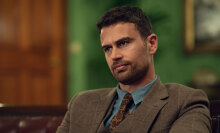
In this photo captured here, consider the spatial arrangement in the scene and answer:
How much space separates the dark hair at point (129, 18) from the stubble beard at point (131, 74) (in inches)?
6.3

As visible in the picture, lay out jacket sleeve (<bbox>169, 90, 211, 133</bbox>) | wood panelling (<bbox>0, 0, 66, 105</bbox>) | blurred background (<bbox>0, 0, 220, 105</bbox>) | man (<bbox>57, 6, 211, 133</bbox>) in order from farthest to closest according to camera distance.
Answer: wood panelling (<bbox>0, 0, 66, 105</bbox>) < blurred background (<bbox>0, 0, 220, 105</bbox>) < man (<bbox>57, 6, 211, 133</bbox>) < jacket sleeve (<bbox>169, 90, 211, 133</bbox>)

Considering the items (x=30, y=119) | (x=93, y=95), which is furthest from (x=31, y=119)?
(x=93, y=95)

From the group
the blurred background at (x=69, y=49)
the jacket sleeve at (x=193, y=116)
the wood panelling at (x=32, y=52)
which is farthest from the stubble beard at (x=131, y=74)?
the wood panelling at (x=32, y=52)

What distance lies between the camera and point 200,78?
3.60m

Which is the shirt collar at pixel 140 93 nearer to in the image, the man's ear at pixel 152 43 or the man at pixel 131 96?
the man at pixel 131 96

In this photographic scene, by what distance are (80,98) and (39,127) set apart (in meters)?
0.30

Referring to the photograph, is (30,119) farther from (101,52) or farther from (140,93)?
(101,52)

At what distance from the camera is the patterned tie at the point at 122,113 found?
4.37 feet

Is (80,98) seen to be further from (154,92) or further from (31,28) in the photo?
(31,28)

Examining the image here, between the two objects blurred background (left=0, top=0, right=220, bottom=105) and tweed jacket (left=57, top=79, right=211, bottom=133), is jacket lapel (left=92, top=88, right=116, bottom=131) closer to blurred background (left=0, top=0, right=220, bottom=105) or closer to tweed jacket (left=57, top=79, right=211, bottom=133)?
tweed jacket (left=57, top=79, right=211, bottom=133)

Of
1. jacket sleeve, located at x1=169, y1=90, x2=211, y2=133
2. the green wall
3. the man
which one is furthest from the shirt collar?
the green wall

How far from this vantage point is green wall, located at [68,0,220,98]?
398 centimetres

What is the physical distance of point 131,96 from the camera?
1396mm

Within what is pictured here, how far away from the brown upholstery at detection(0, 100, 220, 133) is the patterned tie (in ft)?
1.35
